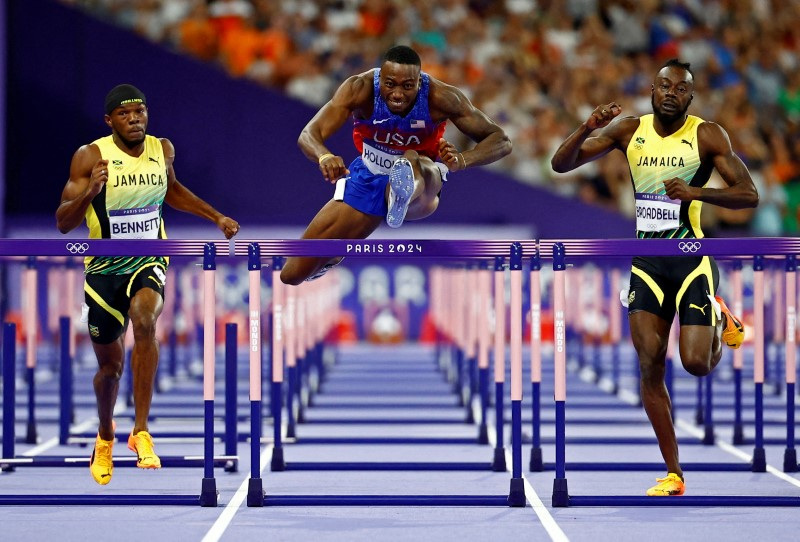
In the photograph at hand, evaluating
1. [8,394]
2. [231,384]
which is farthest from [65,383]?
[231,384]

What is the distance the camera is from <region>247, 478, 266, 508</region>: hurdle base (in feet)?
21.6

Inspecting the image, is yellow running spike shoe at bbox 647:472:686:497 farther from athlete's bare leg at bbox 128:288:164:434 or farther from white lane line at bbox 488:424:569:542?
athlete's bare leg at bbox 128:288:164:434

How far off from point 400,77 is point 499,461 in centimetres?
269

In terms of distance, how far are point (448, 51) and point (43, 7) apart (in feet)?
17.2

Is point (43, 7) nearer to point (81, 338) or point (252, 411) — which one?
point (81, 338)

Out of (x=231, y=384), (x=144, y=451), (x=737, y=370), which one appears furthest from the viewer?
(x=737, y=370)

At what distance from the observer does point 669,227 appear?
6633 millimetres

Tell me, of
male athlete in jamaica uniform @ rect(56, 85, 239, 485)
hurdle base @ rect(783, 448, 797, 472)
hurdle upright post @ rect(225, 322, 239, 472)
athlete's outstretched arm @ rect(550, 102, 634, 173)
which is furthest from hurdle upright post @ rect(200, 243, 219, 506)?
hurdle base @ rect(783, 448, 797, 472)

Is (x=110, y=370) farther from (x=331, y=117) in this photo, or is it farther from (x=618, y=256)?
(x=618, y=256)

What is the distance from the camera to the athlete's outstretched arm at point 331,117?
20.4 feet

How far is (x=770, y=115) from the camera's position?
19312 millimetres

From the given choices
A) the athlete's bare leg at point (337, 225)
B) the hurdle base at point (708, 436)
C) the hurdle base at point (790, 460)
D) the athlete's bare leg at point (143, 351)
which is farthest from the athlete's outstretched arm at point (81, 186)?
the hurdle base at point (708, 436)

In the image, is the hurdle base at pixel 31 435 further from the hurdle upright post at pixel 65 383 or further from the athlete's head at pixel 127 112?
the athlete's head at pixel 127 112

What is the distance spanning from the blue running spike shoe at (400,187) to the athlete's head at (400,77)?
1.00 feet
